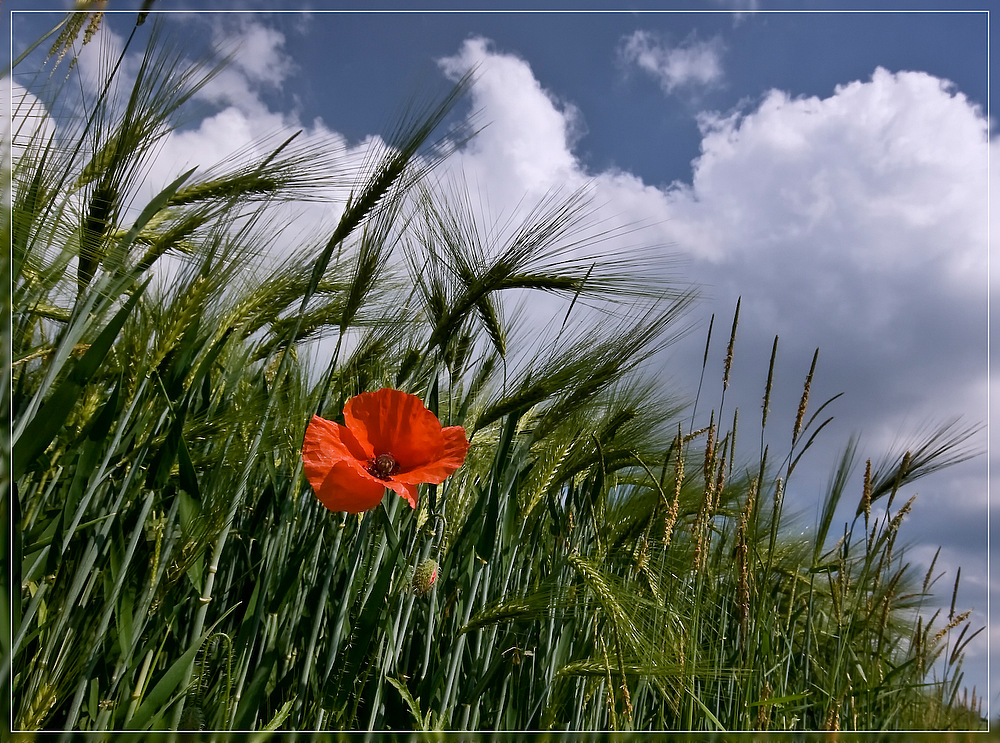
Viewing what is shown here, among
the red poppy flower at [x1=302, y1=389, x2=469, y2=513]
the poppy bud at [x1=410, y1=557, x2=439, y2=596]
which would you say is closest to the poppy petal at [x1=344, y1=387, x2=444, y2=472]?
the red poppy flower at [x1=302, y1=389, x2=469, y2=513]

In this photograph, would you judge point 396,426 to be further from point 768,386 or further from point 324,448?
point 768,386

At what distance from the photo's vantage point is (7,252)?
829 millimetres

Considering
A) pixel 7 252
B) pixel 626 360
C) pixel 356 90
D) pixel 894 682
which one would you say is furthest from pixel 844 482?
pixel 7 252

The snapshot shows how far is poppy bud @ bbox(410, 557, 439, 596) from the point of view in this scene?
98 cm

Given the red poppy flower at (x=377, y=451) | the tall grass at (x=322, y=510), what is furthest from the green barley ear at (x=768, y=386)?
the red poppy flower at (x=377, y=451)

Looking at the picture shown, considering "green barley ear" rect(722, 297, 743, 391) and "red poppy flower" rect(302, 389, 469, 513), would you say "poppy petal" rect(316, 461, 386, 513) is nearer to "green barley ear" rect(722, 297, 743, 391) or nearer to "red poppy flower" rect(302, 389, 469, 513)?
"red poppy flower" rect(302, 389, 469, 513)

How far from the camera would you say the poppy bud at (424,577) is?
975mm

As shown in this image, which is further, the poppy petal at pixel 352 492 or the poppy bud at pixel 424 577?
the poppy bud at pixel 424 577

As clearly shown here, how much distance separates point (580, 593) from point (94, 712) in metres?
0.68

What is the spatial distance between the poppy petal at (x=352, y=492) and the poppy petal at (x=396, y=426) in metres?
0.10

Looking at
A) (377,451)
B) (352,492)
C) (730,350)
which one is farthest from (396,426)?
(730,350)

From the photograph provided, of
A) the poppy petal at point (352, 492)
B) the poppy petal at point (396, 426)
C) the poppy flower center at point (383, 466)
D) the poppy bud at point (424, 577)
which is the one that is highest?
the poppy petal at point (396, 426)

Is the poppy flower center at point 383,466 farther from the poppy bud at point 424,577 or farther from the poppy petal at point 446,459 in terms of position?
the poppy bud at point 424,577

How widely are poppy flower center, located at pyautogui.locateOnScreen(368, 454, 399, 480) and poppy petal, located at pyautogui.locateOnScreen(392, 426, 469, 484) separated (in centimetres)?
1
